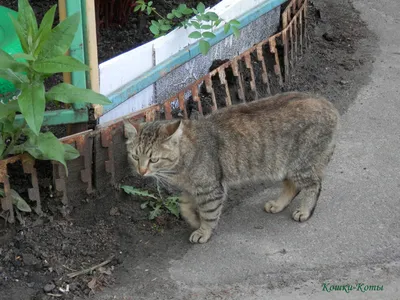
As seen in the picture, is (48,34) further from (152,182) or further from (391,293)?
(391,293)

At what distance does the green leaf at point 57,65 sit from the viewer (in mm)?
3621

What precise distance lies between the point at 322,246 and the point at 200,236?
0.76 meters

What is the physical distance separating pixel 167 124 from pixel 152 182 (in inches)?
31.7

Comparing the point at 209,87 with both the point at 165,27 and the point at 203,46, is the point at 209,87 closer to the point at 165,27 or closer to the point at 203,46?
the point at 203,46

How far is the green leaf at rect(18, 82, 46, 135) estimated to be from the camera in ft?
11.6

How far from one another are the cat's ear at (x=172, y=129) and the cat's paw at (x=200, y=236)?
627mm

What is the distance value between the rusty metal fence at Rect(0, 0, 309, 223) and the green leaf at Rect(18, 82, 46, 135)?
1.95 feet

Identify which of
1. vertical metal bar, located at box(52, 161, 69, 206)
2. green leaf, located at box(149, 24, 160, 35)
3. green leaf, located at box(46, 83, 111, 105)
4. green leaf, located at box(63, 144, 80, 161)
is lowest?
vertical metal bar, located at box(52, 161, 69, 206)

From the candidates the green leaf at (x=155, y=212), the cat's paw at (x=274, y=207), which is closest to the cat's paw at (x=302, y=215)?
the cat's paw at (x=274, y=207)

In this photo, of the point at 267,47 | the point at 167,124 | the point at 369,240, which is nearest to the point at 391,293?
the point at 369,240

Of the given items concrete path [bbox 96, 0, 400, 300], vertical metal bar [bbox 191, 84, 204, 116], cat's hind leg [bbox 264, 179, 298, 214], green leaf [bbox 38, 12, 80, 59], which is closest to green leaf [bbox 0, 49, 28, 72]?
green leaf [bbox 38, 12, 80, 59]

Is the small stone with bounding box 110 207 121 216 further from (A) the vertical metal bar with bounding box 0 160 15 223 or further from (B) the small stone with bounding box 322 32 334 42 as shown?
(B) the small stone with bounding box 322 32 334 42

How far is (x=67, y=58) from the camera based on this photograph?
3.66 meters

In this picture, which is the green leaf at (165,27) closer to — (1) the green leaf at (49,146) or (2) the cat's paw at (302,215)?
(1) the green leaf at (49,146)
